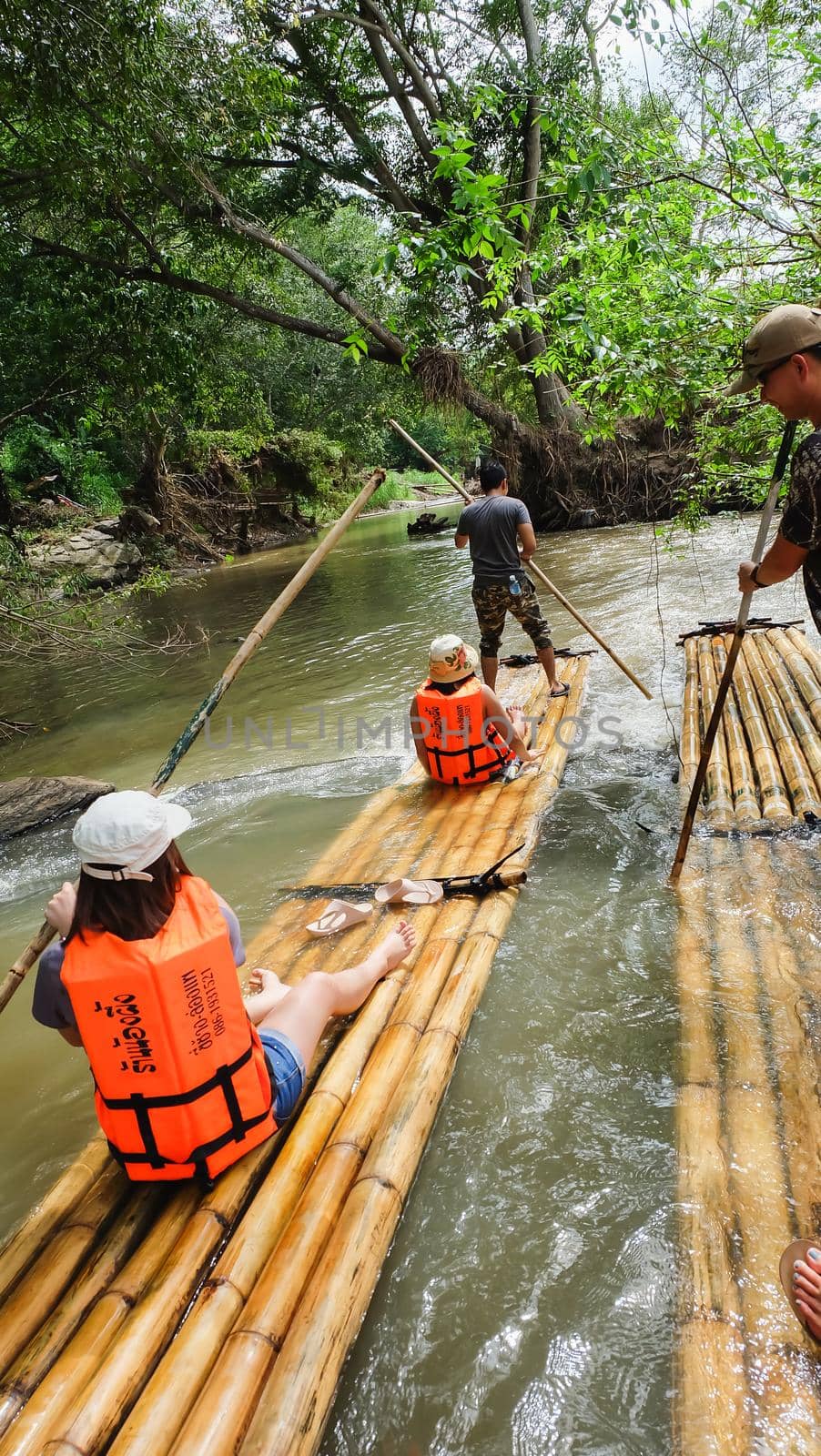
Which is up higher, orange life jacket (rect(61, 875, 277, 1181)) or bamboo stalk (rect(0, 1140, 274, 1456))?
orange life jacket (rect(61, 875, 277, 1181))

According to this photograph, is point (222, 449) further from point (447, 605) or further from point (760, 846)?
point (760, 846)

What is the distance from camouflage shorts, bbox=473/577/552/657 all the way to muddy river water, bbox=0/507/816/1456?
81cm

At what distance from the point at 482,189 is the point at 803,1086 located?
3.39 metres

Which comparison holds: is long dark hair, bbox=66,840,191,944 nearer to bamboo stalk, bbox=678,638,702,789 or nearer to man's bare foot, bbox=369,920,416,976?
man's bare foot, bbox=369,920,416,976

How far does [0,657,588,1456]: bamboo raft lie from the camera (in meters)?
1.51

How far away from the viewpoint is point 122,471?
78.7 feet

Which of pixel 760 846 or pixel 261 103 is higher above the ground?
pixel 261 103

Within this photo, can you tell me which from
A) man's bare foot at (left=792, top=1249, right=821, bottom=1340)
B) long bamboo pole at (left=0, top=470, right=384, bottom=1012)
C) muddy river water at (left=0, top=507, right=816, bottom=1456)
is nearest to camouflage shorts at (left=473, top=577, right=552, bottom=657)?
muddy river water at (left=0, top=507, right=816, bottom=1456)

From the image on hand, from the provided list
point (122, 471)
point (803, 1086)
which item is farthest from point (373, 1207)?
point (122, 471)

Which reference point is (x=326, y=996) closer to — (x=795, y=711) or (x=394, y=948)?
(x=394, y=948)

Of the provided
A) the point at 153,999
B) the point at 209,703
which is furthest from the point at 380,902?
the point at 153,999

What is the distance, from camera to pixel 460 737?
445cm

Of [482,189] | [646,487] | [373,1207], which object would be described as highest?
[482,189]

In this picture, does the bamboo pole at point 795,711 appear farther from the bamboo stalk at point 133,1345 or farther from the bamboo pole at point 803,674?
the bamboo stalk at point 133,1345
